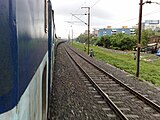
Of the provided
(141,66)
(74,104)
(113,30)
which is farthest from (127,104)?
(113,30)

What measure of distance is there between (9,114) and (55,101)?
8.10 meters

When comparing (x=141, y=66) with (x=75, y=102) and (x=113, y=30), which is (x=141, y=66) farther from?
(x=113, y=30)

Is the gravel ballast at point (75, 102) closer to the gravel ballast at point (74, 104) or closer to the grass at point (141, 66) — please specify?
the gravel ballast at point (74, 104)

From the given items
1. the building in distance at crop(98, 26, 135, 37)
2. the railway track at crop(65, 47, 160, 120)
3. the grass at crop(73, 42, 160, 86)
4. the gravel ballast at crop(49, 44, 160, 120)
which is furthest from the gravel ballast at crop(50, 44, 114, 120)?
the building in distance at crop(98, 26, 135, 37)

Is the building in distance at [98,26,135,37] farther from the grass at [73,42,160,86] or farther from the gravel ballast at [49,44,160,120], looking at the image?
the gravel ballast at [49,44,160,120]

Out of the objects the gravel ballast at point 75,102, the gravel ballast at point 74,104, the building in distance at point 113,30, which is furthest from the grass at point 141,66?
the building in distance at point 113,30

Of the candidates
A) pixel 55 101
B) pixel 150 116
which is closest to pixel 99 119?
pixel 150 116

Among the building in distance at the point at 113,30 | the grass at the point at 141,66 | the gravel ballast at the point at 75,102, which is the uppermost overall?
the building in distance at the point at 113,30

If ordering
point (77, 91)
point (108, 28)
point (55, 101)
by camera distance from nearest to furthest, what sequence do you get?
1. point (55, 101)
2. point (77, 91)
3. point (108, 28)

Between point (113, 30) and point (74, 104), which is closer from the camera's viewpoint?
point (74, 104)

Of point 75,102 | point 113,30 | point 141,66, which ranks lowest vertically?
point 141,66

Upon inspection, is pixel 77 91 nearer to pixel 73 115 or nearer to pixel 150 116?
pixel 73 115

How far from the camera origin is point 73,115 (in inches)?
294

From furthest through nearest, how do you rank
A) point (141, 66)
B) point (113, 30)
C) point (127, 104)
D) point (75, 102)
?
point (113, 30) < point (141, 66) < point (75, 102) < point (127, 104)
